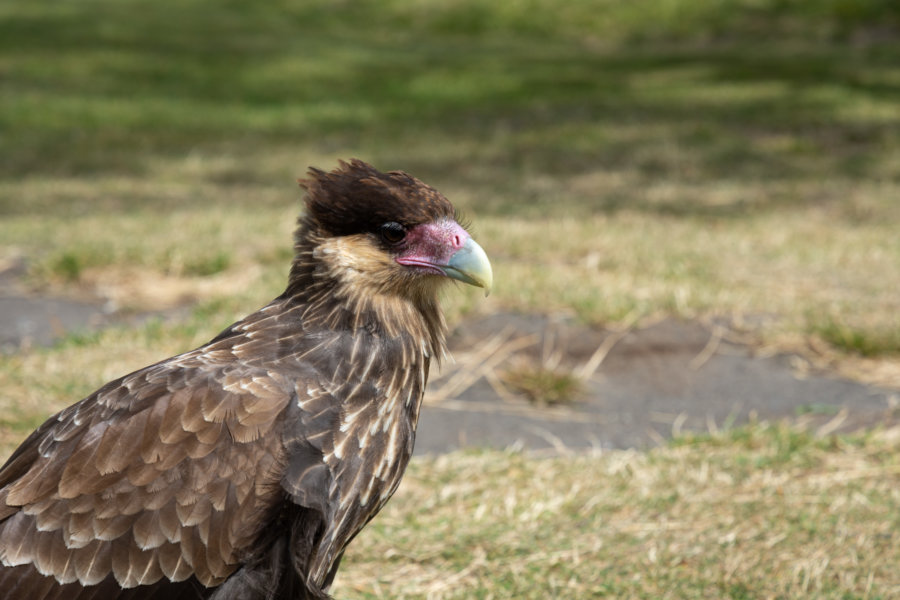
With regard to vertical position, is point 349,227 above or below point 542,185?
above

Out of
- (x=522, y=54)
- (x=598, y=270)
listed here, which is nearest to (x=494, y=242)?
(x=598, y=270)

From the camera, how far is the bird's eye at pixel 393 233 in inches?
113

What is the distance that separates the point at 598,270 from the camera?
668 centimetres

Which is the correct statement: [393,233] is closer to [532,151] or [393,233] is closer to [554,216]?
[554,216]

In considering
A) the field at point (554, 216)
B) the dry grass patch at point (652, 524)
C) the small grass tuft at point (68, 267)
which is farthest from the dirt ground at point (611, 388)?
the small grass tuft at point (68, 267)

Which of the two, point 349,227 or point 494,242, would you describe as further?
point 494,242

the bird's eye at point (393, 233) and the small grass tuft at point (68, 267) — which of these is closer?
the bird's eye at point (393, 233)

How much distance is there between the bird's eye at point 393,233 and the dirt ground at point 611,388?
5.97 feet

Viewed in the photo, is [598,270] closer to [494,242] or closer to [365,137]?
[494,242]

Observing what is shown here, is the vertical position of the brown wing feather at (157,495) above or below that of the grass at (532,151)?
above

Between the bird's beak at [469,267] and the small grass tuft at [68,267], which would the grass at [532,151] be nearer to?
the small grass tuft at [68,267]

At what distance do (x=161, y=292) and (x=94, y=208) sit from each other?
273cm

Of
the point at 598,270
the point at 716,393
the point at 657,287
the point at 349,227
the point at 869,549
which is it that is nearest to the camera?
the point at 349,227

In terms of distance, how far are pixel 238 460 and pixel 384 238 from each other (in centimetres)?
70
